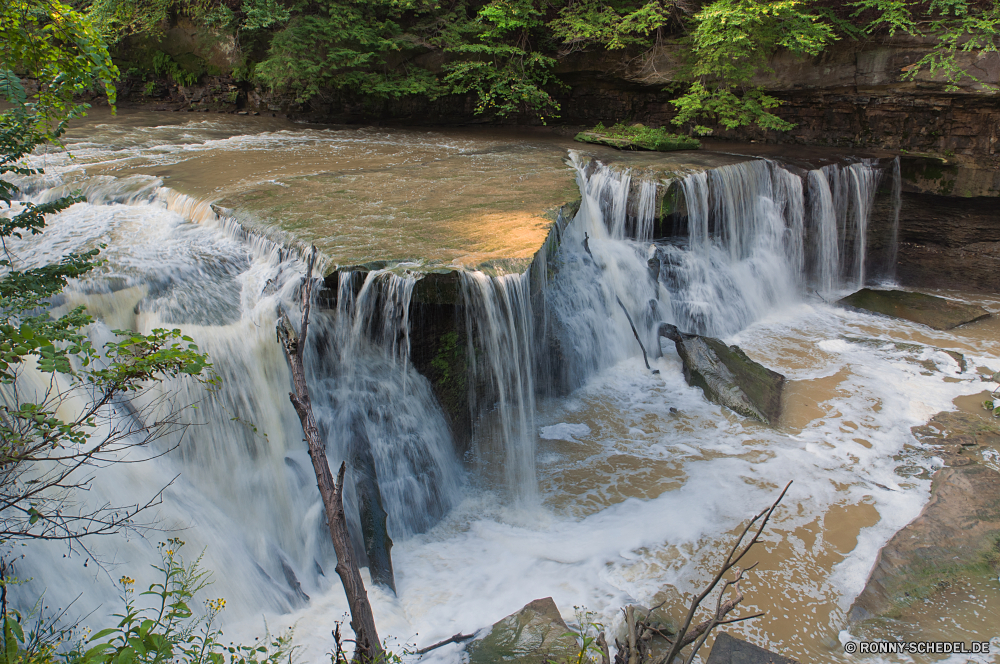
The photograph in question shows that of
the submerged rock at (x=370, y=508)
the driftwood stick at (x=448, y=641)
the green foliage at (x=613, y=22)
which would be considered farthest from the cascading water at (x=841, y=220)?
the driftwood stick at (x=448, y=641)

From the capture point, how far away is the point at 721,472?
5844 mm

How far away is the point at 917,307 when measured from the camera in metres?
9.43

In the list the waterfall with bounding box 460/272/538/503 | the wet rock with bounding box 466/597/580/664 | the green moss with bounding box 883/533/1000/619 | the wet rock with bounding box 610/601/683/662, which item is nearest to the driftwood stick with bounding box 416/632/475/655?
the wet rock with bounding box 466/597/580/664

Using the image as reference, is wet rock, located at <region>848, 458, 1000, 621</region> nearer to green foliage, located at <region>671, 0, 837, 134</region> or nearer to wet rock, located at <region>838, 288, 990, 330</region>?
wet rock, located at <region>838, 288, 990, 330</region>

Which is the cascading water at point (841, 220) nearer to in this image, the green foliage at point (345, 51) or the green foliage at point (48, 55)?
the green foliage at point (345, 51)

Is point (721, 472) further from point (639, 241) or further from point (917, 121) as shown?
point (917, 121)

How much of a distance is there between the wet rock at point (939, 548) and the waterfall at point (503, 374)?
2731mm

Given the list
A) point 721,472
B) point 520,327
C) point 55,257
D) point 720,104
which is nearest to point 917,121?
point 720,104

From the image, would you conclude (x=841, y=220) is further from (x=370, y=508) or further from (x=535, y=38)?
(x=370, y=508)

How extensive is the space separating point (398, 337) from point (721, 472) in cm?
324

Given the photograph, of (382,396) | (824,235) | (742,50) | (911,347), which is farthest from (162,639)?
(742,50)

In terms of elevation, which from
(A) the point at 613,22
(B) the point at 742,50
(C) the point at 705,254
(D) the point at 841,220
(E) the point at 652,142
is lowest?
(C) the point at 705,254

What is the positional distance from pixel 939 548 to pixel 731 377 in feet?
9.04

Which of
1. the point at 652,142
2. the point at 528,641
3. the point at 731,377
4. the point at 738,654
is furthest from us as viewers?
the point at 652,142
